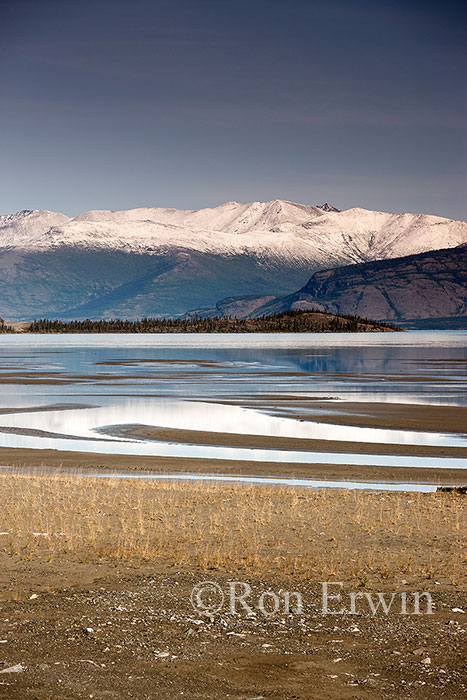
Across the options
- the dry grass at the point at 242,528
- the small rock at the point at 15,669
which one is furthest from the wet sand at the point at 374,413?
the small rock at the point at 15,669

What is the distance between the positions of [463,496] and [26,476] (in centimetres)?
1622

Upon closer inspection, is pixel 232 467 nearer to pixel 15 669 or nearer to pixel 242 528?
pixel 242 528

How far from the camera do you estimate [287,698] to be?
1117 centimetres

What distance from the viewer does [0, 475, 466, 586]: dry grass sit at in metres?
18.6

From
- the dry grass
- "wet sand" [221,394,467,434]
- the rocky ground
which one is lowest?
the rocky ground

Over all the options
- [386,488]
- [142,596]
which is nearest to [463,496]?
[386,488]

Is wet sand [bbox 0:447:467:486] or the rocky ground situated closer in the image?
the rocky ground

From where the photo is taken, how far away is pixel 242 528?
72.7 ft

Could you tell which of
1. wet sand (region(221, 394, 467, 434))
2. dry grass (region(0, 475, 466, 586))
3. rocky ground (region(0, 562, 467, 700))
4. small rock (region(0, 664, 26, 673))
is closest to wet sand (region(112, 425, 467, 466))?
wet sand (region(221, 394, 467, 434))

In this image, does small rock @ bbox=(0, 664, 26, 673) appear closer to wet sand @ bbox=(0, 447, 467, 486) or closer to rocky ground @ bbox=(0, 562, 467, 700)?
rocky ground @ bbox=(0, 562, 467, 700)

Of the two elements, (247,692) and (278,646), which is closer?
(247,692)

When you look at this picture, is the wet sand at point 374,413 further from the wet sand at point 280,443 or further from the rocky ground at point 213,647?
the rocky ground at point 213,647

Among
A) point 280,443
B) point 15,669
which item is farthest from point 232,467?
point 15,669

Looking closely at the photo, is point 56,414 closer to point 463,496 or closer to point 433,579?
point 463,496
